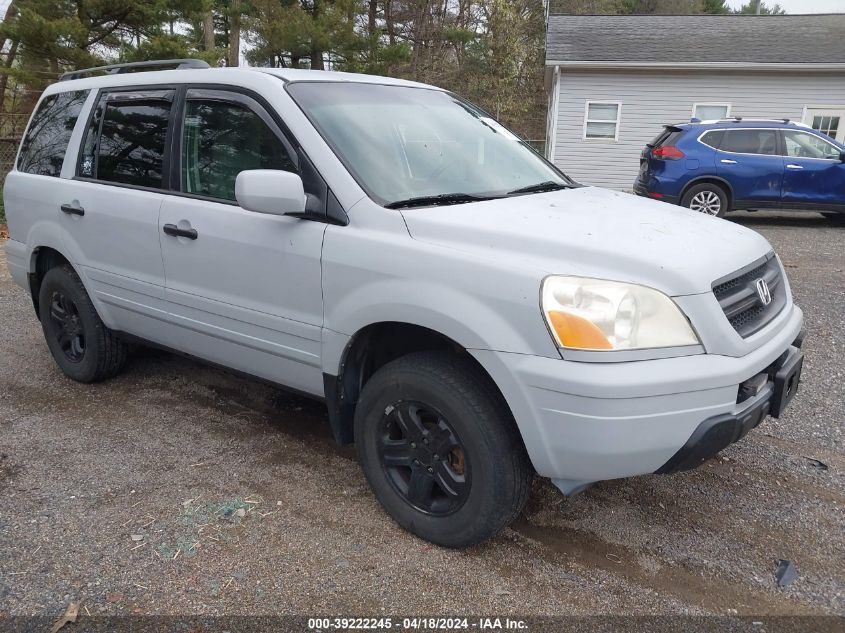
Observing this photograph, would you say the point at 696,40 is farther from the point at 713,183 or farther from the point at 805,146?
the point at 713,183

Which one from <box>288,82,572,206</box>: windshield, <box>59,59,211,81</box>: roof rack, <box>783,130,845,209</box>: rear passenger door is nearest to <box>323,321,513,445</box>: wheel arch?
<box>288,82,572,206</box>: windshield

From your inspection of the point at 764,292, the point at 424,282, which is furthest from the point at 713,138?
the point at 424,282

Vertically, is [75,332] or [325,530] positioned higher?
[75,332]

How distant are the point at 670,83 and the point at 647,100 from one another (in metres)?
0.63

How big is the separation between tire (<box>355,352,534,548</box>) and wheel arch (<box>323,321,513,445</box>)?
0.11m

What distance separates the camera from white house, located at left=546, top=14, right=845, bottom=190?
51.9ft

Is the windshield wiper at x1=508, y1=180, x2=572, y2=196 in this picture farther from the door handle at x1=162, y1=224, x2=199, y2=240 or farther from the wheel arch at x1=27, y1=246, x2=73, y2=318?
the wheel arch at x1=27, y1=246, x2=73, y2=318

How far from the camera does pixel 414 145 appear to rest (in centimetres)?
315

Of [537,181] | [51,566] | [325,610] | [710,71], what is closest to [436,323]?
[325,610]

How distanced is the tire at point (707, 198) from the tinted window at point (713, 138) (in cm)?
68

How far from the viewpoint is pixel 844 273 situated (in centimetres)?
775

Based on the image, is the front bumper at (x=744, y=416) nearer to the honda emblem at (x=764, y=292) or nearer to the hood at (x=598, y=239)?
the honda emblem at (x=764, y=292)

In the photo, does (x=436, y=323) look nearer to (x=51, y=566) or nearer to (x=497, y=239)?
(x=497, y=239)

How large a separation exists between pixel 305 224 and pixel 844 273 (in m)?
7.25
